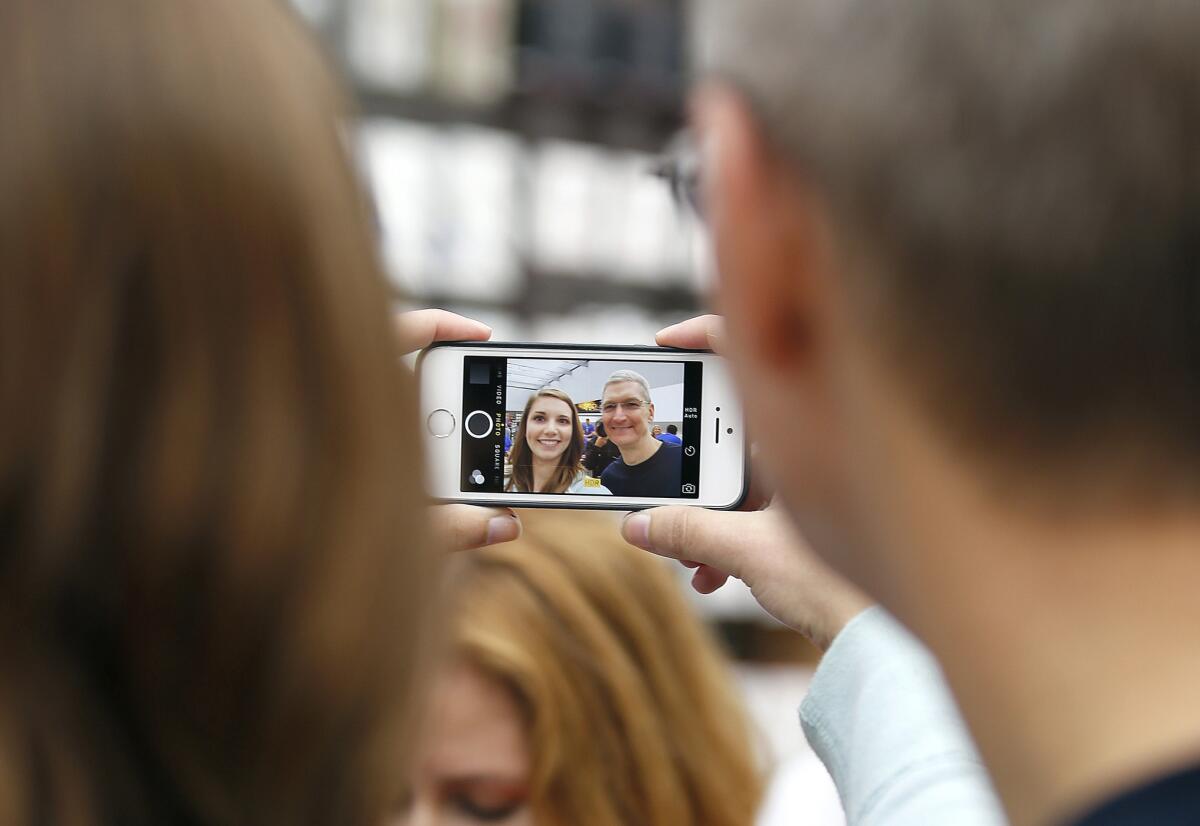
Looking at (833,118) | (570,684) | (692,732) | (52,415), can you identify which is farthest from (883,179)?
(692,732)

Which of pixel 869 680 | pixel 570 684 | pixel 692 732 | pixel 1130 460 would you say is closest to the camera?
pixel 1130 460

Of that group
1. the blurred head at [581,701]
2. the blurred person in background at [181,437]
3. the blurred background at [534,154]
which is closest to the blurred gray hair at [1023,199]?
the blurred person in background at [181,437]

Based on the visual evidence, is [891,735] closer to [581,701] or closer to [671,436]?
[671,436]

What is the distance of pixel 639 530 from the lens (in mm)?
1345

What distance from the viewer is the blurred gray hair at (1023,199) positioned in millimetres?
537

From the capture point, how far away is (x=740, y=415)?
4.89ft

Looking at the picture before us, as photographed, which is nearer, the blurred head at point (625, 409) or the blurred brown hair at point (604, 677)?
the blurred head at point (625, 409)

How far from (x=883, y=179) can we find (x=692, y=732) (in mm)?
1492

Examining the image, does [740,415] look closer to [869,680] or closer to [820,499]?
[869,680]

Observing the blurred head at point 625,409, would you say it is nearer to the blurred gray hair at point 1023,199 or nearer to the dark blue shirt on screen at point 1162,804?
the blurred gray hair at point 1023,199

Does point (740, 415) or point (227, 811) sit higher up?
point (740, 415)

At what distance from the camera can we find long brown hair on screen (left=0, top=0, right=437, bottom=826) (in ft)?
2.00

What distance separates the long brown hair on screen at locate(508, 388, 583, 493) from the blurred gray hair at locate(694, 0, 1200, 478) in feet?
2.76

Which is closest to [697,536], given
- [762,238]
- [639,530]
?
[639,530]
